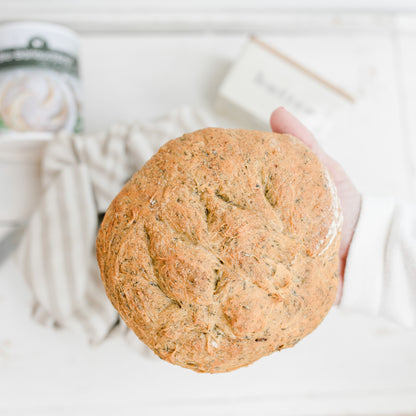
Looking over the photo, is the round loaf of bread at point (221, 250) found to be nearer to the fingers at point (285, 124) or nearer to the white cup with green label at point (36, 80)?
the fingers at point (285, 124)

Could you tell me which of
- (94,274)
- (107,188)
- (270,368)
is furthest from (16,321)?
(270,368)

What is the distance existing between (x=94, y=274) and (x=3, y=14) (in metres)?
0.55

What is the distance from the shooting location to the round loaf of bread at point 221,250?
426 mm

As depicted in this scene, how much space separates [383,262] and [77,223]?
0.51 m

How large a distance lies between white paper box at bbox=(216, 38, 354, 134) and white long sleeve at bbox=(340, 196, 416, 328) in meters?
0.26

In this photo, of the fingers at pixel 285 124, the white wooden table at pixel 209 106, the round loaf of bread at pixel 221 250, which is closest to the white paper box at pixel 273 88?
the white wooden table at pixel 209 106

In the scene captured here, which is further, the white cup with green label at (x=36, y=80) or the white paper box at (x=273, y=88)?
the white paper box at (x=273, y=88)

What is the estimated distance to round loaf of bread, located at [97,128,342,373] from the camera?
1.40 ft

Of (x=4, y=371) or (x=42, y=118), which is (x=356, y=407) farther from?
(x=42, y=118)

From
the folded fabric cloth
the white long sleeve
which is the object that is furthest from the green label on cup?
the white long sleeve

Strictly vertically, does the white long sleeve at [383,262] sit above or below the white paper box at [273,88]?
below

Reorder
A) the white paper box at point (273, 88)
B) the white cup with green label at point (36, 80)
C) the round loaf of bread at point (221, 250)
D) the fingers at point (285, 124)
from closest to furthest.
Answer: the round loaf of bread at point (221, 250), the fingers at point (285, 124), the white cup with green label at point (36, 80), the white paper box at point (273, 88)

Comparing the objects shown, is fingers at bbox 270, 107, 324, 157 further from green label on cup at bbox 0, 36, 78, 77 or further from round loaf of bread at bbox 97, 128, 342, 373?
green label on cup at bbox 0, 36, 78, 77

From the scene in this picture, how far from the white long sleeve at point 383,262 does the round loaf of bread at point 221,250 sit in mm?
178
